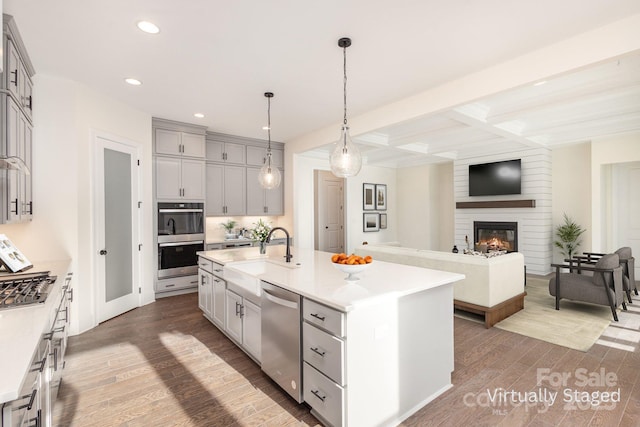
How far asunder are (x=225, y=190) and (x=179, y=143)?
3.82 feet

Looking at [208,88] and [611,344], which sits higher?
[208,88]

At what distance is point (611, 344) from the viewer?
308cm

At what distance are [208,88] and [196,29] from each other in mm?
1232

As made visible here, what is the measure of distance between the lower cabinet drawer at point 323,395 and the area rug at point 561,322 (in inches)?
106

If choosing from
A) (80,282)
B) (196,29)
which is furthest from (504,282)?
(80,282)

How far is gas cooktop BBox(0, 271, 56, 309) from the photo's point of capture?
1.70m

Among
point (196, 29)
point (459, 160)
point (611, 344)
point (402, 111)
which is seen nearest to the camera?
point (196, 29)

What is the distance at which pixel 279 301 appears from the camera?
2.24 m

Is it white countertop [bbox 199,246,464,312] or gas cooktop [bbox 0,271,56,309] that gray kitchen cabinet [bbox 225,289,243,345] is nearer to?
white countertop [bbox 199,246,464,312]

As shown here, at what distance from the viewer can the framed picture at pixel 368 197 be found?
320 inches

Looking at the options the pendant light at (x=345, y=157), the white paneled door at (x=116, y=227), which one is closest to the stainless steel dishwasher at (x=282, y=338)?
the pendant light at (x=345, y=157)

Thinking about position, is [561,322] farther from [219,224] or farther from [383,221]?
[219,224]

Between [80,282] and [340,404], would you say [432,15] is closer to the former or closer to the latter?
[340,404]

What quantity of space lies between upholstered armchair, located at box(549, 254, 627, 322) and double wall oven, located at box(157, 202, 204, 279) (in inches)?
215
